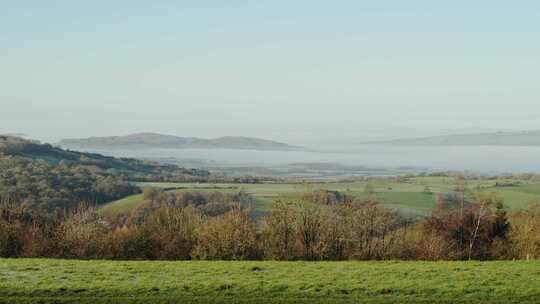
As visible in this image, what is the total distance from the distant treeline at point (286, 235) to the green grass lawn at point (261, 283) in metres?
10.5

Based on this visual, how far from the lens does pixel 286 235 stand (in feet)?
133

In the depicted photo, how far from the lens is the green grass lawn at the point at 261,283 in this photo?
64.7ft

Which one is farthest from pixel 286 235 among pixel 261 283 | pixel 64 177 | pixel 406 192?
pixel 64 177

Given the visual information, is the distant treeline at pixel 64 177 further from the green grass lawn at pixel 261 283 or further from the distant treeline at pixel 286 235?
the green grass lawn at pixel 261 283

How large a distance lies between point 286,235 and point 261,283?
18.8 meters

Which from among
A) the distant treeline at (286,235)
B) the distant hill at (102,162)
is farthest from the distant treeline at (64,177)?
the distant treeline at (286,235)

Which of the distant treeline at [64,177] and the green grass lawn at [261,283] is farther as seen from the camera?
the distant treeline at [64,177]

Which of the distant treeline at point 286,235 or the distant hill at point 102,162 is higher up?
the distant hill at point 102,162

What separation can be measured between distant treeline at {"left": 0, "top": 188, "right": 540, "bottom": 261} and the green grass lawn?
10463 mm

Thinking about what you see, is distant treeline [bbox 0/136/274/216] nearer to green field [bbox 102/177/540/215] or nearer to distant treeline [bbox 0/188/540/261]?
green field [bbox 102/177/540/215]

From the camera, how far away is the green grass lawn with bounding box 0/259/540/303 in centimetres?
1972

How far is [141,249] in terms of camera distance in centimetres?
3859

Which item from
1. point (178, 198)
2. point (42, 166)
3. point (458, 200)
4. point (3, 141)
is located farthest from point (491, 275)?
point (3, 141)

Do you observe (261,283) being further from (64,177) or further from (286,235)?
(64,177)
